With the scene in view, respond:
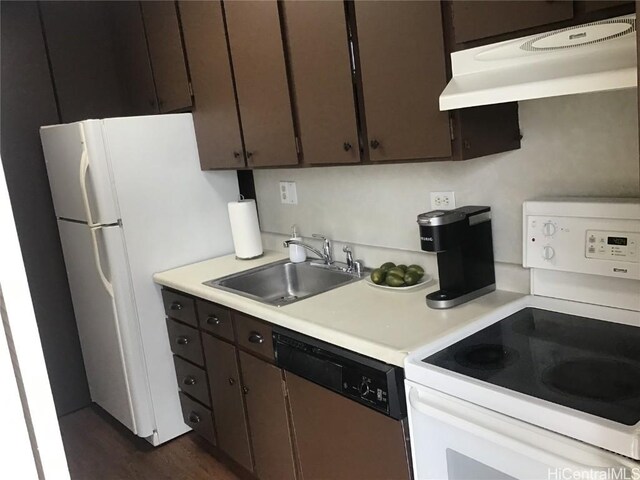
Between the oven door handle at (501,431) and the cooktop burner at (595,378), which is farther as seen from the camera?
the cooktop burner at (595,378)

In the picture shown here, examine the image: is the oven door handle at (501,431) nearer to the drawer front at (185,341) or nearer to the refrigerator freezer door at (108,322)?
the drawer front at (185,341)

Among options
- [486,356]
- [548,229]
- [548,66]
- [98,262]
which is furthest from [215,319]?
[548,66]

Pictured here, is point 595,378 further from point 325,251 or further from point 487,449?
point 325,251

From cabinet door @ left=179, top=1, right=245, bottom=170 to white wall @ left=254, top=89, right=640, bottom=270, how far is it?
1.19ft

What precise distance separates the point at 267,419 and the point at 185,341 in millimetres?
720

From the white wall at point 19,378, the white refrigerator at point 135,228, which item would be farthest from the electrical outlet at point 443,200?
the white wall at point 19,378

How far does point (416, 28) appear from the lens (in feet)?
5.51

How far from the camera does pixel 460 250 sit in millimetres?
1841

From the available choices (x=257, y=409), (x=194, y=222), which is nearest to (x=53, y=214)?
(x=194, y=222)

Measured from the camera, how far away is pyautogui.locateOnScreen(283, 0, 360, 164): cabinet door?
1.93 m

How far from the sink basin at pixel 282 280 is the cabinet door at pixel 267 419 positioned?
44 centimetres

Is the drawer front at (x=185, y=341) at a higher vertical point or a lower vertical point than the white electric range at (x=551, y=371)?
lower

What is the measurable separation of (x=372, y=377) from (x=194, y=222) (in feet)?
5.38

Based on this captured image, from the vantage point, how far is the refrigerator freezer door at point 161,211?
276cm
